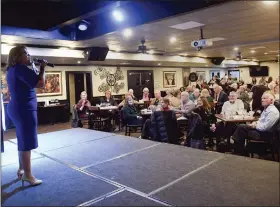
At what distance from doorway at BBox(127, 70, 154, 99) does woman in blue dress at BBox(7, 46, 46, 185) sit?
28.6 ft

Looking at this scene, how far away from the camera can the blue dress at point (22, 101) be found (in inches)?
87.9

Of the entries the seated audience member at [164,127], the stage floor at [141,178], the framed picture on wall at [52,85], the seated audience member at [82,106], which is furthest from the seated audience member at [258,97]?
the framed picture on wall at [52,85]

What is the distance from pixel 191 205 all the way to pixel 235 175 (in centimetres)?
75

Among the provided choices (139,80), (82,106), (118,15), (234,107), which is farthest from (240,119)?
(139,80)

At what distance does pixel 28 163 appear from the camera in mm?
2281

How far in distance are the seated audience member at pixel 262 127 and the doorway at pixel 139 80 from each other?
7.44 metres

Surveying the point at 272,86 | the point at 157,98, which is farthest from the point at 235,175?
the point at 272,86

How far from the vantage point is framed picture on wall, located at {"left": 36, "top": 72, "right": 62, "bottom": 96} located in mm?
8844

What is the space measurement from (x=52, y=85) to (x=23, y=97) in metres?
7.10

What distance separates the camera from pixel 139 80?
11.5 m

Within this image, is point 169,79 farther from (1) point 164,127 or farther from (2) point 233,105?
(1) point 164,127

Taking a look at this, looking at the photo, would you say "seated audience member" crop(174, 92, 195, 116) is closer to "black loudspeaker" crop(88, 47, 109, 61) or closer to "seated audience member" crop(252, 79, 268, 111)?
"seated audience member" crop(252, 79, 268, 111)

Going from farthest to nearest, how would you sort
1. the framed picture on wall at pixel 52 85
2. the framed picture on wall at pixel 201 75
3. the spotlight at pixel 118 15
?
1. the framed picture on wall at pixel 201 75
2. the framed picture on wall at pixel 52 85
3. the spotlight at pixel 118 15

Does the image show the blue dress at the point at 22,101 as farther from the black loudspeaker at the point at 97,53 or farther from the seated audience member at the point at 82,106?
the black loudspeaker at the point at 97,53
